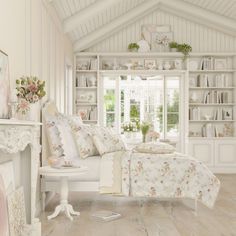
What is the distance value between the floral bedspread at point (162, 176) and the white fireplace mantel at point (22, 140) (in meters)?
1.47

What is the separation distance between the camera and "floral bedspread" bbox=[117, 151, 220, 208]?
15.3 feet

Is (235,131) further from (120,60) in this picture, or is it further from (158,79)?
(120,60)

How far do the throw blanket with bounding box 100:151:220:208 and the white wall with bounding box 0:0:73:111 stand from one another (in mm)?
1423

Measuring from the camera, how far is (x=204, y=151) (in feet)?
27.7

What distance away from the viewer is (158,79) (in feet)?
28.2

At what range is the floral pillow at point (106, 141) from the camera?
517cm

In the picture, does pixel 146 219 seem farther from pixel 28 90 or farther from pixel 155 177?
pixel 28 90

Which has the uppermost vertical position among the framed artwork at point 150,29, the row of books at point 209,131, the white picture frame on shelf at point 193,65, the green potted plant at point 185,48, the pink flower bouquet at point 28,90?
the framed artwork at point 150,29

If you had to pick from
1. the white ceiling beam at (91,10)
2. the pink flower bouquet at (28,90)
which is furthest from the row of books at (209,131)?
the pink flower bouquet at (28,90)

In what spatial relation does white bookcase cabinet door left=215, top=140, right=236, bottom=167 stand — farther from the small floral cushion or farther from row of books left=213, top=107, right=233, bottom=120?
the small floral cushion

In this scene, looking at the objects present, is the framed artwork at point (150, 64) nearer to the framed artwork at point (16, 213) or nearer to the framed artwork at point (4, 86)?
the framed artwork at point (4, 86)

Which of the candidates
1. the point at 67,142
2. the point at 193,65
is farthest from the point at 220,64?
the point at 67,142

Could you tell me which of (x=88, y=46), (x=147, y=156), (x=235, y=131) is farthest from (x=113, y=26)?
(x=147, y=156)

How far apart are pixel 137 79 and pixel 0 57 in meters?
5.65
